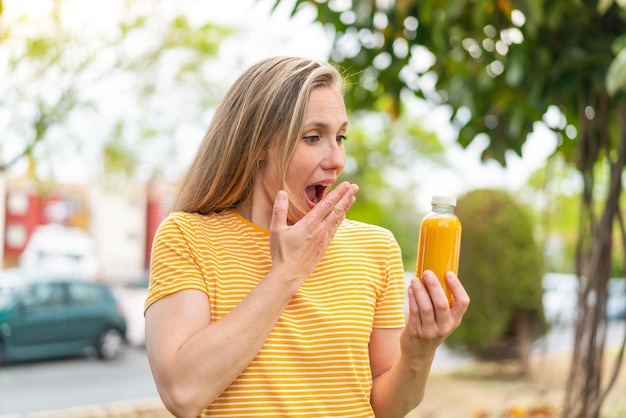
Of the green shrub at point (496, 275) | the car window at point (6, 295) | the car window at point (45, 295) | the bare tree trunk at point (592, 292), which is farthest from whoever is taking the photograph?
the car window at point (45, 295)

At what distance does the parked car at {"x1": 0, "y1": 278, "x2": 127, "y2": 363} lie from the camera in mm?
9742

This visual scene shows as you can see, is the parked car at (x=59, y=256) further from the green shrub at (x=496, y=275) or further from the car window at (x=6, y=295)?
the green shrub at (x=496, y=275)

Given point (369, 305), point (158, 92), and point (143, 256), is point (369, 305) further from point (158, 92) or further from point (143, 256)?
point (143, 256)

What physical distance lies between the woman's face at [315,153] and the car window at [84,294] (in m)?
9.48

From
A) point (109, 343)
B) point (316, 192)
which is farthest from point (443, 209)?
point (109, 343)

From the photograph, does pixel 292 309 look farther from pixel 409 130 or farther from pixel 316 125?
pixel 409 130

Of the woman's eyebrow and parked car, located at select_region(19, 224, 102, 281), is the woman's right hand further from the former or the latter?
parked car, located at select_region(19, 224, 102, 281)

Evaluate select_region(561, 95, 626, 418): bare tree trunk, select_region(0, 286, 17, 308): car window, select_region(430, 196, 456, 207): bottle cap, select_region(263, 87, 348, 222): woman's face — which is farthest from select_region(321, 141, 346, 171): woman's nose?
select_region(0, 286, 17, 308): car window

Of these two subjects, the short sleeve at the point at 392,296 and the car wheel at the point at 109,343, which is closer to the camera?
the short sleeve at the point at 392,296

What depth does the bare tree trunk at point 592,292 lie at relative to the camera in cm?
340

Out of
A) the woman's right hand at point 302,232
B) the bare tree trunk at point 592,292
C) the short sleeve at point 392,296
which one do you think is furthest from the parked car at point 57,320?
the woman's right hand at point 302,232

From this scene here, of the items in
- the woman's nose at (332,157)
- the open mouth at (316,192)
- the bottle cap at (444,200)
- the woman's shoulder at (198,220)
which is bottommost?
the woman's shoulder at (198,220)

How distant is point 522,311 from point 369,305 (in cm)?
756

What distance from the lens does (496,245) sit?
840 cm
